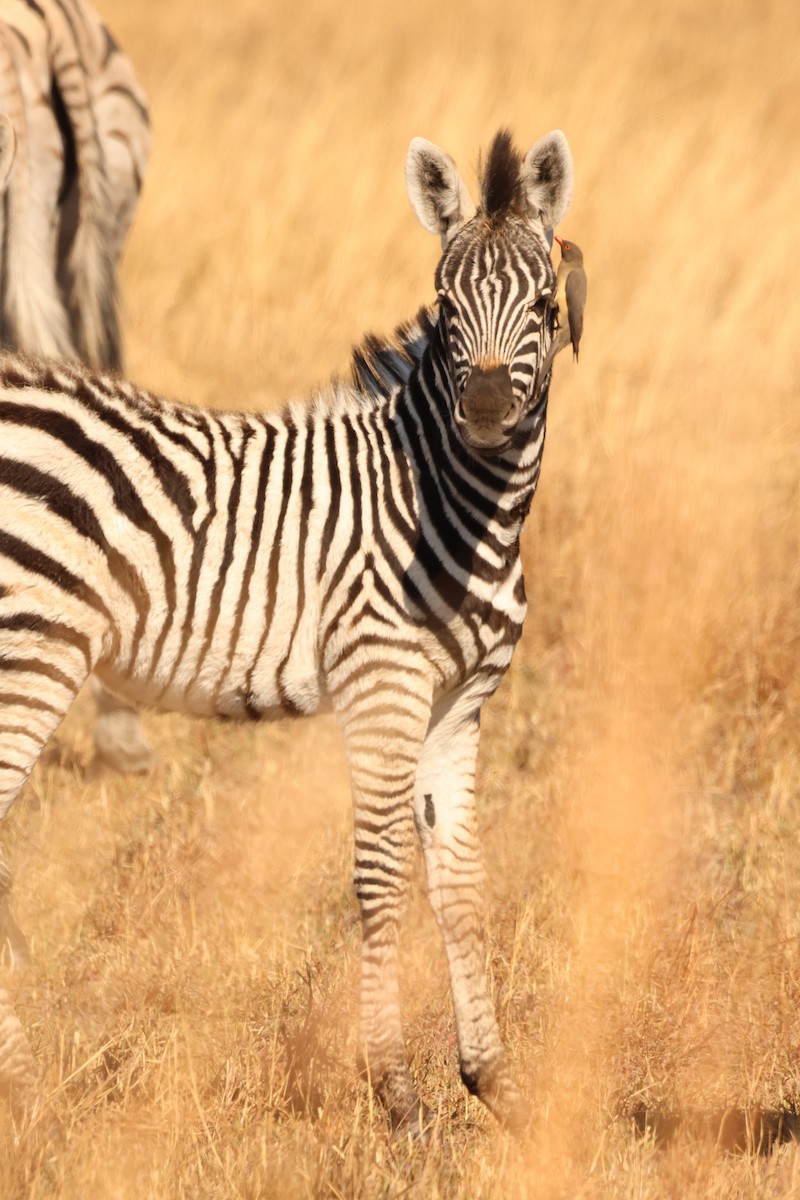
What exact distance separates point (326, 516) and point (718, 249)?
24.5 ft

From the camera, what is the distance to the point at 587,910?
17.7 feet

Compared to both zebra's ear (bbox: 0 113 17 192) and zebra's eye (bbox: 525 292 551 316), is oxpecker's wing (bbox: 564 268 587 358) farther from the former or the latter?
zebra's ear (bbox: 0 113 17 192)

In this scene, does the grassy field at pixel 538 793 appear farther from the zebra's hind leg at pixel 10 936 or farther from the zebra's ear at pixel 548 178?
the zebra's ear at pixel 548 178

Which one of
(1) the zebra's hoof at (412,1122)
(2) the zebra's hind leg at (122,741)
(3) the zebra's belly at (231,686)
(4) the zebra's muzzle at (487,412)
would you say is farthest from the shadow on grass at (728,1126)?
(2) the zebra's hind leg at (122,741)

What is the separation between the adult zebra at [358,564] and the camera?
13.5 feet

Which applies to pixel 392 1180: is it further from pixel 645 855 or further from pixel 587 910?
pixel 645 855

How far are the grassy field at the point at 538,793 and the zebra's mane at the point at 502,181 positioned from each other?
2.40 meters

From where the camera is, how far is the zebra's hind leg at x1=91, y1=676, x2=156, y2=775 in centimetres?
683

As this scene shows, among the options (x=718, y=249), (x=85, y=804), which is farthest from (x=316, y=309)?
(x=85, y=804)

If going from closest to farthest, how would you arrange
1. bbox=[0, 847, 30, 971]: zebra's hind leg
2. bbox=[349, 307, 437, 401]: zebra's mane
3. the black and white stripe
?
bbox=[349, 307, 437, 401]: zebra's mane → bbox=[0, 847, 30, 971]: zebra's hind leg → the black and white stripe

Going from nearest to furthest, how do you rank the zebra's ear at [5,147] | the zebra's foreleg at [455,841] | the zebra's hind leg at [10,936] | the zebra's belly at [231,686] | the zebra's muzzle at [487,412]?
the zebra's muzzle at [487,412] < the zebra's belly at [231,686] < the zebra's foreleg at [455,841] < the zebra's hind leg at [10,936] < the zebra's ear at [5,147]

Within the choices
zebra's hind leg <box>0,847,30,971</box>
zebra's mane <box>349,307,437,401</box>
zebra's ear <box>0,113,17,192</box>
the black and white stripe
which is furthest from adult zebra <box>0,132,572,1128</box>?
the black and white stripe

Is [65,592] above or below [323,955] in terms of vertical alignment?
above

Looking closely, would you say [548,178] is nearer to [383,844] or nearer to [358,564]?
[358,564]
